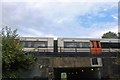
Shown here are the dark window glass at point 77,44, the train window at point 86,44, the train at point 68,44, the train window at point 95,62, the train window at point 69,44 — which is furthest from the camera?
the train window at point 86,44

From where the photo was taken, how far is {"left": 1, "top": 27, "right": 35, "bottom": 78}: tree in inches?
945

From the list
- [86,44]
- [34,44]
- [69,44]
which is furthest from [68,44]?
[34,44]

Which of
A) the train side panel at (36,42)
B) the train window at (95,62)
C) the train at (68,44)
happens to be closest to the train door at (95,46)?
the train at (68,44)

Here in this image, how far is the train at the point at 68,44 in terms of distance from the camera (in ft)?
108

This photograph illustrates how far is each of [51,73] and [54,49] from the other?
689 centimetres

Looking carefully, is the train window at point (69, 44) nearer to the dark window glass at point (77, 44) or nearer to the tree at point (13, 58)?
the dark window glass at point (77, 44)

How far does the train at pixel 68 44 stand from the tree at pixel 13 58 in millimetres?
6384

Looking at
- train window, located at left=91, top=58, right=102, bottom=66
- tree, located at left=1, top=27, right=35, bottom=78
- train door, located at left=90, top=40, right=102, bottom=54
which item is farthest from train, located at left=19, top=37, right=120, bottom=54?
tree, located at left=1, top=27, right=35, bottom=78

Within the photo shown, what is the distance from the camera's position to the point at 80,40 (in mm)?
35688

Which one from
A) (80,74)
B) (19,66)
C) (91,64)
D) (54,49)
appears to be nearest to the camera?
(19,66)

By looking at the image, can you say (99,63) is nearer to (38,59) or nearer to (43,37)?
(38,59)

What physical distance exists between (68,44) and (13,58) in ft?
38.6

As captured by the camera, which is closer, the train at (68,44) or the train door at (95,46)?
the train at (68,44)

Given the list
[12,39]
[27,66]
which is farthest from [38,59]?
[12,39]
